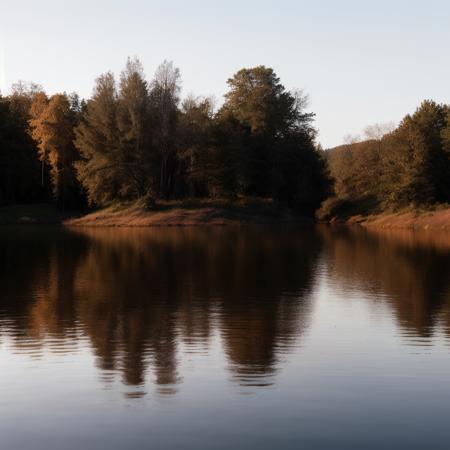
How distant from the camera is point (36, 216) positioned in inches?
3794

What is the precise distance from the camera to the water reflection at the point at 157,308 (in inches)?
614

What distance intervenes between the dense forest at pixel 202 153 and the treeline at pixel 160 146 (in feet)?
0.51

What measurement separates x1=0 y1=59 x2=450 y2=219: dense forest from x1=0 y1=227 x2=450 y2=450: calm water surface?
5702cm

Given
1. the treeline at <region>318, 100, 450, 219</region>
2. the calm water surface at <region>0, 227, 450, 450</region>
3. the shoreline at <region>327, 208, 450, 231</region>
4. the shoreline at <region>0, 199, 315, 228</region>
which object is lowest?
the calm water surface at <region>0, 227, 450, 450</region>

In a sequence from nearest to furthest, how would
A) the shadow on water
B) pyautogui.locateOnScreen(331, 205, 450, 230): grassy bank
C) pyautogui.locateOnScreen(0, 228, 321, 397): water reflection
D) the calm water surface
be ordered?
the calm water surface → pyautogui.locateOnScreen(0, 228, 321, 397): water reflection → the shadow on water → pyautogui.locateOnScreen(331, 205, 450, 230): grassy bank

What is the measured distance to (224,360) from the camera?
15305 millimetres

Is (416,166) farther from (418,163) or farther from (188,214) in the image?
(188,214)

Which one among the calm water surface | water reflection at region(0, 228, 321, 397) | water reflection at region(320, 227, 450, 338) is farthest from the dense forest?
the calm water surface

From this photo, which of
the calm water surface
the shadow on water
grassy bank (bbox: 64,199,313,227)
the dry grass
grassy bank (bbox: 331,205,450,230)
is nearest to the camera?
the calm water surface

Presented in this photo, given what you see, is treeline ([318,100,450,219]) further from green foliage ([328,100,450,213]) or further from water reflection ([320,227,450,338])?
water reflection ([320,227,450,338])

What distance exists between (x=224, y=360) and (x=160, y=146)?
76464 mm

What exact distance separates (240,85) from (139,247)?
63465 mm

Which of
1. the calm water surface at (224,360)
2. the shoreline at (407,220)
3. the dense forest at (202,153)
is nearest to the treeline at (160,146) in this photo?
the dense forest at (202,153)

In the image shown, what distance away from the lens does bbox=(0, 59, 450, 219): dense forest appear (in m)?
88.4
